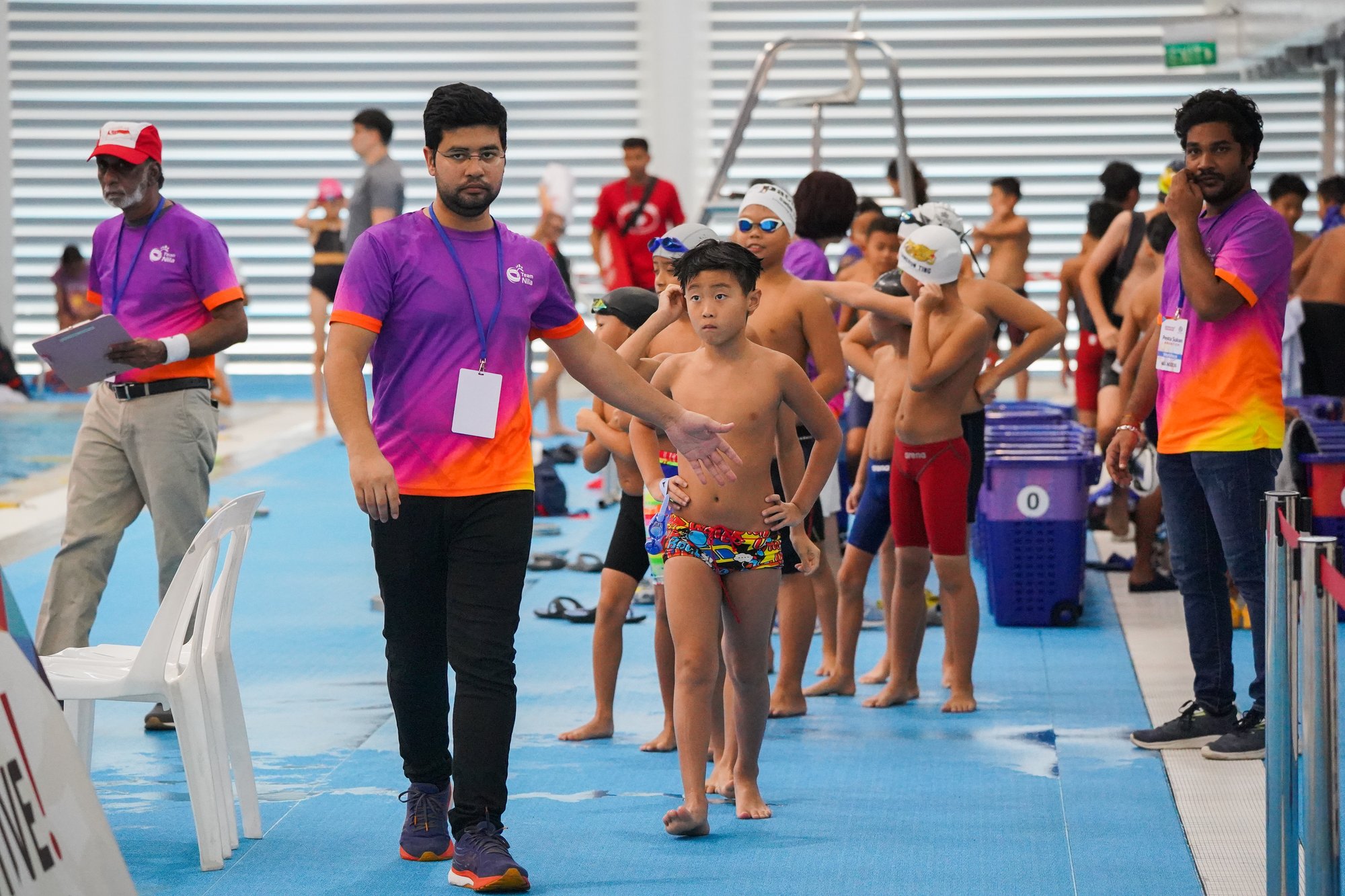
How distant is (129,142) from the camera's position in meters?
5.13

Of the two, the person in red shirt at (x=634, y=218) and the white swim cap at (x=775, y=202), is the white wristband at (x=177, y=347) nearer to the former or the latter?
the white swim cap at (x=775, y=202)

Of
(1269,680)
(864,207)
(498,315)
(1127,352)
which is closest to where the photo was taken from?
(1269,680)

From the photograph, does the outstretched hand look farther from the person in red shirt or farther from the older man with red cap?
the person in red shirt

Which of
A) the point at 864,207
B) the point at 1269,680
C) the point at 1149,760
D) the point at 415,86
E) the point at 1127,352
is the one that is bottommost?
the point at 1149,760

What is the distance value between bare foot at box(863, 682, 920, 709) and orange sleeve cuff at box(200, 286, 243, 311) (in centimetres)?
264

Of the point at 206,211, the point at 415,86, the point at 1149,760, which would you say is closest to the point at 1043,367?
the point at 415,86

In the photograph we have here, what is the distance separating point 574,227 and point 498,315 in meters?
14.6

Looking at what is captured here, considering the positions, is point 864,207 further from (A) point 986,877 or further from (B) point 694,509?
(A) point 986,877

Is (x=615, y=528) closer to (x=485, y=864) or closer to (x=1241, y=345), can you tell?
(x=485, y=864)

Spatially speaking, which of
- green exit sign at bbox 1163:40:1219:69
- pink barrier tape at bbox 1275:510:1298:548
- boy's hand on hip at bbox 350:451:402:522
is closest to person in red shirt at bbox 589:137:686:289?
green exit sign at bbox 1163:40:1219:69

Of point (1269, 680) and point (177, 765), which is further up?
point (1269, 680)

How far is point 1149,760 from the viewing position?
203 inches

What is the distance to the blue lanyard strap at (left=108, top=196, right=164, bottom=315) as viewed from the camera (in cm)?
526

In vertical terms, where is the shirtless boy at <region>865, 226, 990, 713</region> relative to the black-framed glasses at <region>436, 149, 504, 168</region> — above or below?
below
